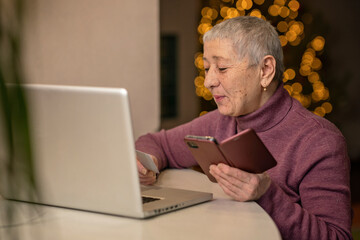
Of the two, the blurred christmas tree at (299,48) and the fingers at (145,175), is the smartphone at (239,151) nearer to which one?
the fingers at (145,175)

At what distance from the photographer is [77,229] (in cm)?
107

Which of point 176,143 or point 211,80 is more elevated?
point 211,80

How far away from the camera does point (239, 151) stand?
122 centimetres

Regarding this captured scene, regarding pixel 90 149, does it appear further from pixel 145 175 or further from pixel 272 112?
pixel 272 112

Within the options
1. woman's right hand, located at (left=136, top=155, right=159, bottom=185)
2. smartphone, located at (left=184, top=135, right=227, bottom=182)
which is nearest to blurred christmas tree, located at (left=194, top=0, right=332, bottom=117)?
woman's right hand, located at (left=136, top=155, right=159, bottom=185)

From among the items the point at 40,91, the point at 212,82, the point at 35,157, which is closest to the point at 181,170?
the point at 212,82

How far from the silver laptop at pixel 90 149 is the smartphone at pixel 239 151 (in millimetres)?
171

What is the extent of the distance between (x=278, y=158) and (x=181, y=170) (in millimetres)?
414

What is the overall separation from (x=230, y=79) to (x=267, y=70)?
0.12 meters

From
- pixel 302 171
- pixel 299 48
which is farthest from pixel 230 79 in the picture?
pixel 299 48

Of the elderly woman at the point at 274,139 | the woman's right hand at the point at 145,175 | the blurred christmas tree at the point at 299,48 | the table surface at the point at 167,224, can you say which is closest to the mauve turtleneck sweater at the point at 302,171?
the elderly woman at the point at 274,139

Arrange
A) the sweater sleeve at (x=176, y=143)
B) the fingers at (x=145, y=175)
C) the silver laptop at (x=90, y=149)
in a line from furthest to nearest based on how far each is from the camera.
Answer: the sweater sleeve at (x=176, y=143), the fingers at (x=145, y=175), the silver laptop at (x=90, y=149)

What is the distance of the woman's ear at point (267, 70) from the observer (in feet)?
5.22

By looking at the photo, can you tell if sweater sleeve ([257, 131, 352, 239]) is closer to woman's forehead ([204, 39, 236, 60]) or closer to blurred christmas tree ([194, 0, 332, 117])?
woman's forehead ([204, 39, 236, 60])
